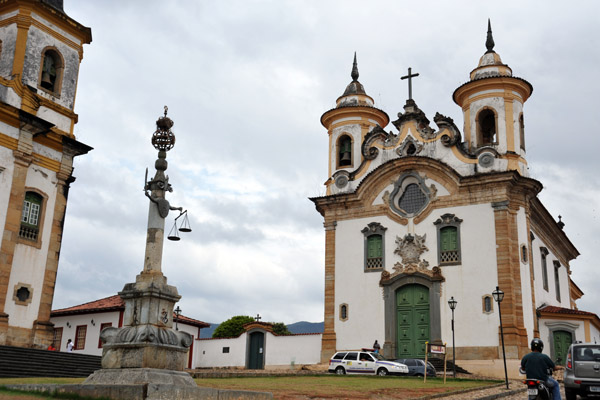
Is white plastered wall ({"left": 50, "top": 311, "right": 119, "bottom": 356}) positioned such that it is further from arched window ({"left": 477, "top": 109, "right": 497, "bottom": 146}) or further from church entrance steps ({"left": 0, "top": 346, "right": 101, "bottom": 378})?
arched window ({"left": 477, "top": 109, "right": 497, "bottom": 146})

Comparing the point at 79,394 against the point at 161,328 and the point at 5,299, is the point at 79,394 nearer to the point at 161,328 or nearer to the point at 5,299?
the point at 161,328

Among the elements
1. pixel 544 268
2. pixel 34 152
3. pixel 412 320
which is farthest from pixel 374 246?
pixel 34 152

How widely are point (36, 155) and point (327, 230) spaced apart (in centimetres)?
1383

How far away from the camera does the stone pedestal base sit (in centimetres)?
→ 1062

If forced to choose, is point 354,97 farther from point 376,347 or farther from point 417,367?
point 417,367

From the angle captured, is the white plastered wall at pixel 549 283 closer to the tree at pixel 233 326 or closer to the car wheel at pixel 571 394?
the car wheel at pixel 571 394

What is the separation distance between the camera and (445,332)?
27844 mm

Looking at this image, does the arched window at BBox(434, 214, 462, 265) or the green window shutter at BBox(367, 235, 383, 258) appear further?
the green window shutter at BBox(367, 235, 383, 258)

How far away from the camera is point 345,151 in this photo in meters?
33.8

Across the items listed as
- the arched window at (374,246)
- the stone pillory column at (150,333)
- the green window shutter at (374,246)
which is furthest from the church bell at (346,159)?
the stone pillory column at (150,333)

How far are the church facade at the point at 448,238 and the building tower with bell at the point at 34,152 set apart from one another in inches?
490

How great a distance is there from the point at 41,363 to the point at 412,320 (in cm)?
1547

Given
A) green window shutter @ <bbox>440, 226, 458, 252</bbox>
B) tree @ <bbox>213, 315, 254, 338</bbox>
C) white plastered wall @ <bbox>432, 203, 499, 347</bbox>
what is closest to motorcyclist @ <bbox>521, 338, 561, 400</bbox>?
white plastered wall @ <bbox>432, 203, 499, 347</bbox>

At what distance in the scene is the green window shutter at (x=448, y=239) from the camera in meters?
28.8
